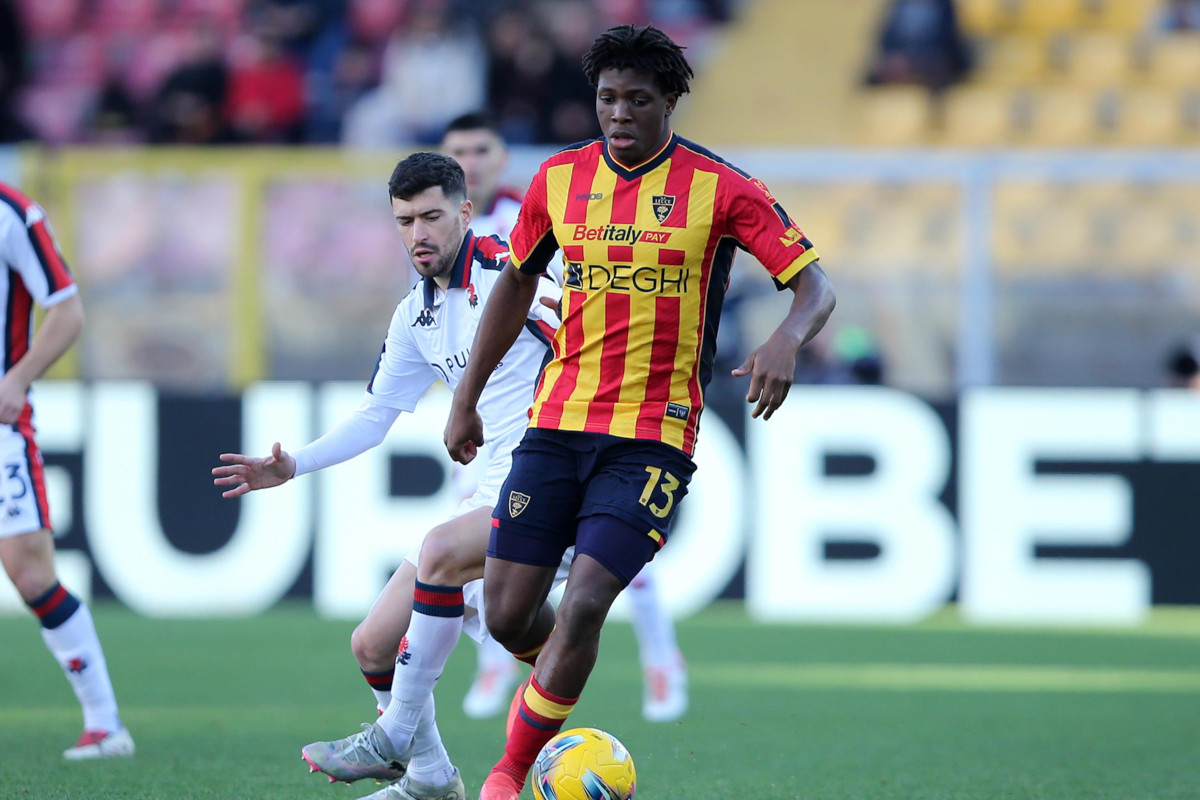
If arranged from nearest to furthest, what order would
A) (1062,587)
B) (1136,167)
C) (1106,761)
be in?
1. (1106,761)
2. (1062,587)
3. (1136,167)

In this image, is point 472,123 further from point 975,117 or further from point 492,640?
point 975,117

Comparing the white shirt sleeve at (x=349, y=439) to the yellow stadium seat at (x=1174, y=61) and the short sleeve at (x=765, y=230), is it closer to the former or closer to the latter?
the short sleeve at (x=765, y=230)

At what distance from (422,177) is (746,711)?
3.03m

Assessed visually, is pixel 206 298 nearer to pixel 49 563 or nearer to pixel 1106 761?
pixel 49 563

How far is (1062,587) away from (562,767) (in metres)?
5.85

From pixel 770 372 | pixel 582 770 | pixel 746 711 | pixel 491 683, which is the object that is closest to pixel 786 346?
pixel 770 372

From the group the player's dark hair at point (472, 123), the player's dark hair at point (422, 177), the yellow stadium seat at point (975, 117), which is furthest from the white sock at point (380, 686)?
the yellow stadium seat at point (975, 117)

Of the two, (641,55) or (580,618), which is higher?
(641,55)

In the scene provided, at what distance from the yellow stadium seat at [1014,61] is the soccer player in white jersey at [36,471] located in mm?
10704

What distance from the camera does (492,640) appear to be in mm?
6637

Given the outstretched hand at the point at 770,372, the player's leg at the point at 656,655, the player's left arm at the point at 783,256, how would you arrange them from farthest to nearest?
1. the player's leg at the point at 656,655
2. the player's left arm at the point at 783,256
3. the outstretched hand at the point at 770,372

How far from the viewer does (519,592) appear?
4387 millimetres

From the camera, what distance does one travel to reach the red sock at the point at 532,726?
4328 millimetres

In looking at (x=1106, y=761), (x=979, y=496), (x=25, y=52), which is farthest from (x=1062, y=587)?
(x=25, y=52)
